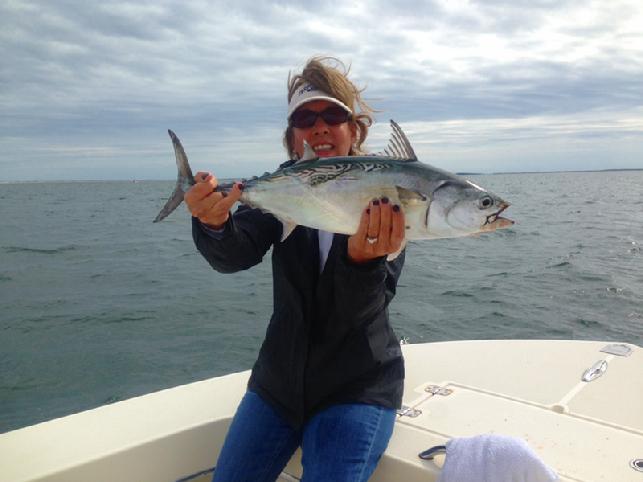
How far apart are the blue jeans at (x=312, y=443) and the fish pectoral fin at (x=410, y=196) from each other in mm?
1091

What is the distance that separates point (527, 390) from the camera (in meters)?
3.84

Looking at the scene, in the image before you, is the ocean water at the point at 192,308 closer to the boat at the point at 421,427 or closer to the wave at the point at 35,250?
the wave at the point at 35,250

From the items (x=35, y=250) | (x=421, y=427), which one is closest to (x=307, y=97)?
(x=421, y=427)

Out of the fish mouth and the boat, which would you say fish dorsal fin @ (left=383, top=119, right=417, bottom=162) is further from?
the boat

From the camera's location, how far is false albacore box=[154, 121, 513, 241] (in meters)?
2.21

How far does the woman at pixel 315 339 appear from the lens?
2.54 m

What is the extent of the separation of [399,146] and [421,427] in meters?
1.69

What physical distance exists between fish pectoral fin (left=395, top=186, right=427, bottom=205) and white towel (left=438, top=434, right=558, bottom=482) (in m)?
1.25

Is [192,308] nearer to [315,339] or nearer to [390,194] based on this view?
[315,339]

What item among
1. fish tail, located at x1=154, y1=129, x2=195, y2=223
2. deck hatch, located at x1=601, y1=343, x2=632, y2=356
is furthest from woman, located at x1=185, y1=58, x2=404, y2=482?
deck hatch, located at x1=601, y1=343, x2=632, y2=356

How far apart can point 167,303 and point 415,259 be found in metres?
7.95

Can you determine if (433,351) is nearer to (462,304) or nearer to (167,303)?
(462,304)

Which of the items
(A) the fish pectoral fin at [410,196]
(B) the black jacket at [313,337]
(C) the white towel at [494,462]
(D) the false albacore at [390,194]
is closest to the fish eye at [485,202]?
(D) the false albacore at [390,194]

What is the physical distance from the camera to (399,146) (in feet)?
7.95
